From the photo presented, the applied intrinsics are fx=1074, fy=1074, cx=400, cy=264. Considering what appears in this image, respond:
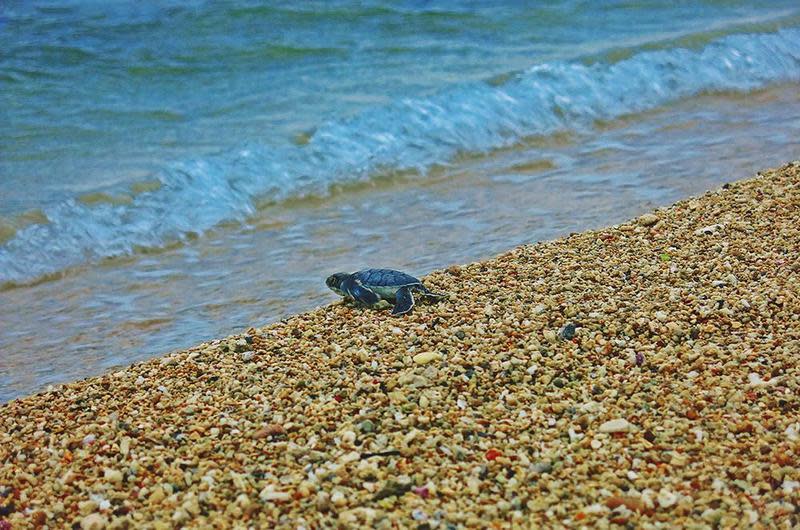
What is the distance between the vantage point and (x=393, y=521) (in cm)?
327

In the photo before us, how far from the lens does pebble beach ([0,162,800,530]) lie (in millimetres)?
3369

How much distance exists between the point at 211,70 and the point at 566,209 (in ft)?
20.1

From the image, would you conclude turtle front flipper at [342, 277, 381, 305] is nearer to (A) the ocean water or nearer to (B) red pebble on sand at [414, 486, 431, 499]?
(A) the ocean water

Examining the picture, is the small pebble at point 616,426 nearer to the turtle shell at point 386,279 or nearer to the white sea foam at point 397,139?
the turtle shell at point 386,279

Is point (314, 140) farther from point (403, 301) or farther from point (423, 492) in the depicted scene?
point (423, 492)

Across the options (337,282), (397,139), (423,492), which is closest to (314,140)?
(397,139)

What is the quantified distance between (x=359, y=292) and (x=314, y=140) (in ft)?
15.8

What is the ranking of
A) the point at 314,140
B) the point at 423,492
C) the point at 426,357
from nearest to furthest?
the point at 423,492
the point at 426,357
the point at 314,140

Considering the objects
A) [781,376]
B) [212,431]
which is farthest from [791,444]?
[212,431]

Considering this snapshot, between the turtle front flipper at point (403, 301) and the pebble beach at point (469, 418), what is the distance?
82 mm

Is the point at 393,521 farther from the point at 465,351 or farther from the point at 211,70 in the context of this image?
the point at 211,70

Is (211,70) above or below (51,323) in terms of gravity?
above

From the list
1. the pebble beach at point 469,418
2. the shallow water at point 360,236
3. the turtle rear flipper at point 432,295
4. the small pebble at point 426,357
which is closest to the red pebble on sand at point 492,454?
the pebble beach at point 469,418

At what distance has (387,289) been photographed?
520 centimetres
